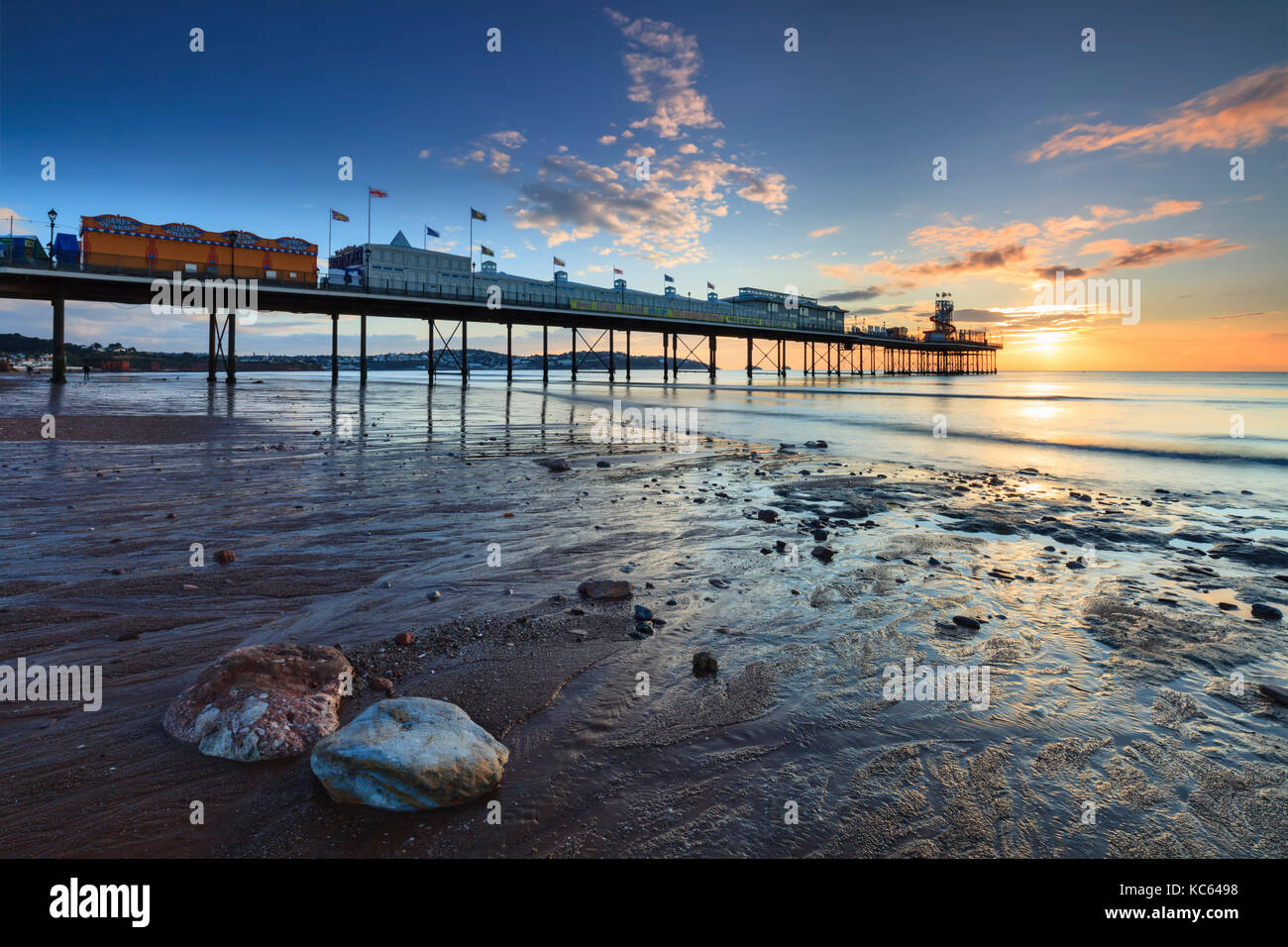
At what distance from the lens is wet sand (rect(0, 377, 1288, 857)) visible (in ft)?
9.07

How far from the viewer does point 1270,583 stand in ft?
21.3

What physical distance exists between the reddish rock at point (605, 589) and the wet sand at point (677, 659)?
0.62 feet

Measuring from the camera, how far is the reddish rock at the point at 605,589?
229 inches

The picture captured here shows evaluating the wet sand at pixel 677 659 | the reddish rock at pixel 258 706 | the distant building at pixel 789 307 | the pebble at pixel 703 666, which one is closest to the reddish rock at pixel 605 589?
the wet sand at pixel 677 659

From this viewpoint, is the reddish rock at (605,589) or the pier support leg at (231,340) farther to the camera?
the pier support leg at (231,340)

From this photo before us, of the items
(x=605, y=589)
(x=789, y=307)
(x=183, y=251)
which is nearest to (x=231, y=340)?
(x=183, y=251)

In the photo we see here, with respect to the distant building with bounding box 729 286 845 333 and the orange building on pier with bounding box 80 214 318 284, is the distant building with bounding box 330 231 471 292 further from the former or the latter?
the distant building with bounding box 729 286 845 333

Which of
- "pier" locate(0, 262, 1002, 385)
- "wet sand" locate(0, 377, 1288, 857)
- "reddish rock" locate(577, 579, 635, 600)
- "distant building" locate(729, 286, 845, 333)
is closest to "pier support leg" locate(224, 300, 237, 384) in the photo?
"pier" locate(0, 262, 1002, 385)

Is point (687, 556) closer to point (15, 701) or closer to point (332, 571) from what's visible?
point (332, 571)

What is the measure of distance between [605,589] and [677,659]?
1445 millimetres

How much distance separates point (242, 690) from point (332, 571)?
2.85m

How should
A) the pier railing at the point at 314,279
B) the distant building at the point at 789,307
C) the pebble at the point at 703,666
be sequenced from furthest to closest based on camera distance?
the distant building at the point at 789,307 < the pier railing at the point at 314,279 < the pebble at the point at 703,666

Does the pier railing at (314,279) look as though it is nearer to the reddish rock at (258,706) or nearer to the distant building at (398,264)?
the distant building at (398,264)

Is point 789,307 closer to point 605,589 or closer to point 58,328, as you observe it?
point 58,328
